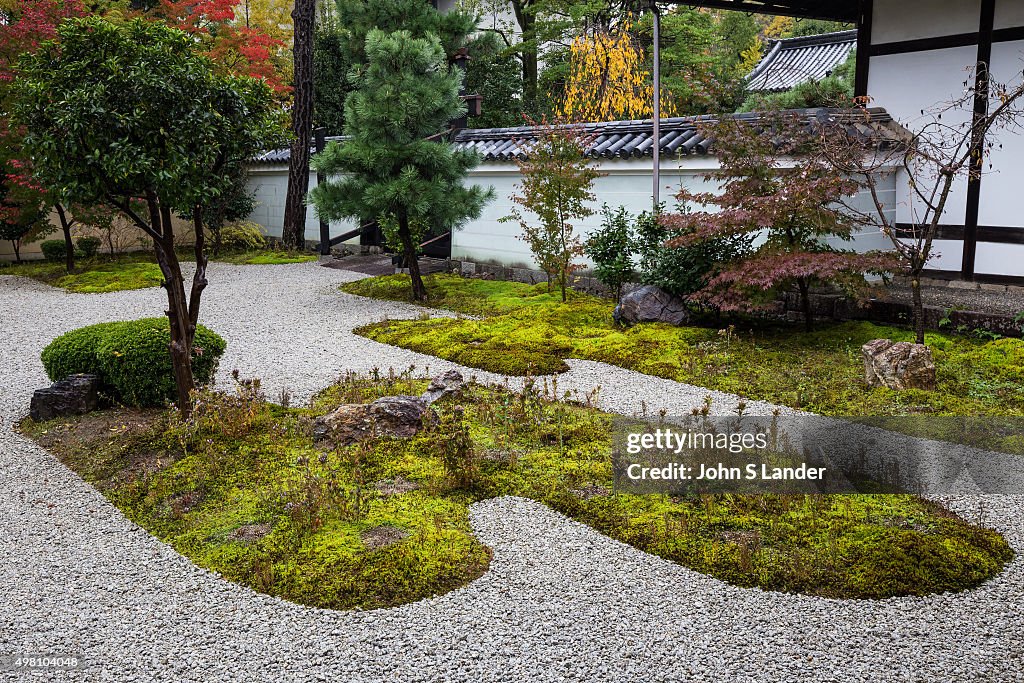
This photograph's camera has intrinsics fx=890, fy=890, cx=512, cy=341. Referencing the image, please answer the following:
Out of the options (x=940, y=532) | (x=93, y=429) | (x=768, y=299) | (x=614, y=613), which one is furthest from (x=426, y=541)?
(x=768, y=299)

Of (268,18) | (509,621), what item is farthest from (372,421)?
(268,18)

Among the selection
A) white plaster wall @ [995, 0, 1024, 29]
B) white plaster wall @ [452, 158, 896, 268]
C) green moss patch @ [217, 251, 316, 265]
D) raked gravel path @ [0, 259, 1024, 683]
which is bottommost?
raked gravel path @ [0, 259, 1024, 683]

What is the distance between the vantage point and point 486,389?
714 cm

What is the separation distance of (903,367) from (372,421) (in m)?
3.96

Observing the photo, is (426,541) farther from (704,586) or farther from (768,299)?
(768,299)

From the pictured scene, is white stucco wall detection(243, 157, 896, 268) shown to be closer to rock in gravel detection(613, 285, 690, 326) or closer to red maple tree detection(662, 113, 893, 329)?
red maple tree detection(662, 113, 893, 329)

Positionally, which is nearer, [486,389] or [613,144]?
[486,389]

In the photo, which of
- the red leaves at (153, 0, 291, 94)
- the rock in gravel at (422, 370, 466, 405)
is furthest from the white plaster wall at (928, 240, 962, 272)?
the red leaves at (153, 0, 291, 94)

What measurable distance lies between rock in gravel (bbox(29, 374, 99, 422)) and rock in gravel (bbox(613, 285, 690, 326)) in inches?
206

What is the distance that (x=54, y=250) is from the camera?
52.6ft

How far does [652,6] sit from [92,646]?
8345mm

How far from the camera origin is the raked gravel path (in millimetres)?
3348

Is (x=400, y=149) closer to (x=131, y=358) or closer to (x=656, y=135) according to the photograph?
(x=656, y=135)

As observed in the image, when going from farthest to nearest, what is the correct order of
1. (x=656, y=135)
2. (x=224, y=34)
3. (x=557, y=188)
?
(x=224, y=34)
(x=557, y=188)
(x=656, y=135)
